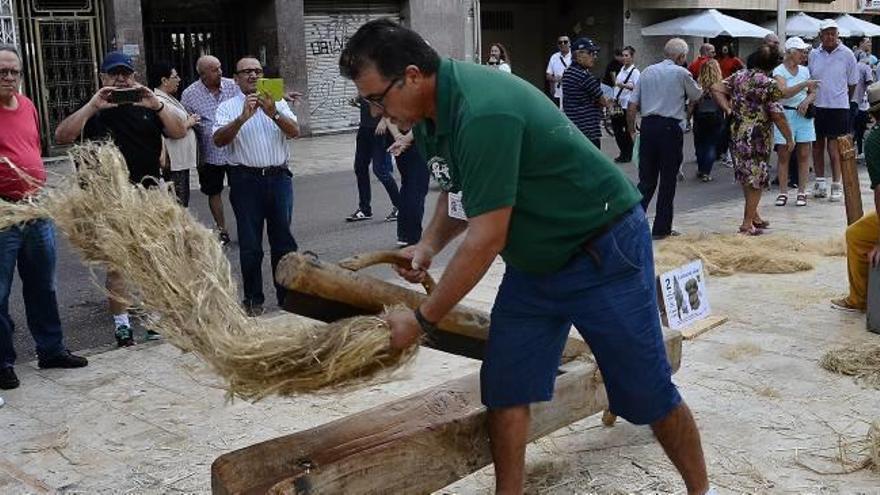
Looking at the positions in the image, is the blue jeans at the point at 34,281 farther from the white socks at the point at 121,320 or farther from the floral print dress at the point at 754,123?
the floral print dress at the point at 754,123

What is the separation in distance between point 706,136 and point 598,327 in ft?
36.1

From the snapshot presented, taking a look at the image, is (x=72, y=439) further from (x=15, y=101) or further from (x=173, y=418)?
(x=15, y=101)

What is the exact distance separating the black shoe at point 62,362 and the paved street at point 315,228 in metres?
0.35

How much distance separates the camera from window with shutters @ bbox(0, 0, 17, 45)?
15844 millimetres

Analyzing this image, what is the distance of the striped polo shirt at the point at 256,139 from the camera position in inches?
267

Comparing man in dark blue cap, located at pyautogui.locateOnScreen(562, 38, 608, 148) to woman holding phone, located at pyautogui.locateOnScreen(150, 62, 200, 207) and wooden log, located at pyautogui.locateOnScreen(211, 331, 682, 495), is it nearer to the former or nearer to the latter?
woman holding phone, located at pyautogui.locateOnScreen(150, 62, 200, 207)

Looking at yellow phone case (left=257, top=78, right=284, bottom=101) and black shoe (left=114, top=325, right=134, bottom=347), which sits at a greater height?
yellow phone case (left=257, top=78, right=284, bottom=101)

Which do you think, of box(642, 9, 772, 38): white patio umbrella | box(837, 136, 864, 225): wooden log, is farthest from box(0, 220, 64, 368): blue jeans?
Answer: box(642, 9, 772, 38): white patio umbrella

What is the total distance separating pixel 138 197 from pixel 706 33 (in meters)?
23.0

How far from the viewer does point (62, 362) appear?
5859 millimetres

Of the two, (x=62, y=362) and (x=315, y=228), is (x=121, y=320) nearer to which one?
(x=62, y=362)

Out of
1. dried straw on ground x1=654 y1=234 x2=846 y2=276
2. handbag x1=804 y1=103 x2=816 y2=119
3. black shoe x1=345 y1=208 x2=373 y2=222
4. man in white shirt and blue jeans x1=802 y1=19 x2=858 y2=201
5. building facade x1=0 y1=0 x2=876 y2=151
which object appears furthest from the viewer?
building facade x1=0 y1=0 x2=876 y2=151

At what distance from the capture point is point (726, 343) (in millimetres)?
6031

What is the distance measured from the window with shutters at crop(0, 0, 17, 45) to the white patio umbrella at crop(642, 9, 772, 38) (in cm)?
1622
